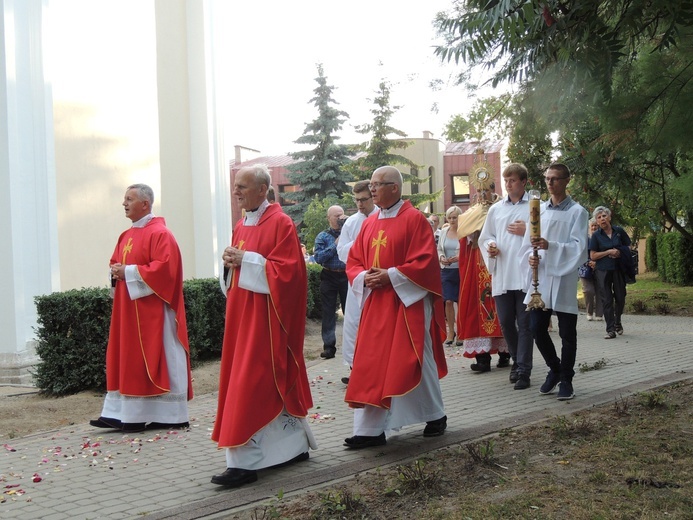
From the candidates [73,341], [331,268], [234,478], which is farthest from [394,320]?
[331,268]

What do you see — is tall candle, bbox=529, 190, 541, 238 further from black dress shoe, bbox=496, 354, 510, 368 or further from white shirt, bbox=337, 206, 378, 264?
black dress shoe, bbox=496, 354, 510, 368

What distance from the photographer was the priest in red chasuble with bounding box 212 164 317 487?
567 cm

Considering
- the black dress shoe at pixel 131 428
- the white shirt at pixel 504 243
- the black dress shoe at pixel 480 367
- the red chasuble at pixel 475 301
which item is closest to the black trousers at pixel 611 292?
the red chasuble at pixel 475 301

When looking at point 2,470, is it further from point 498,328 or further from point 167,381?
point 498,328

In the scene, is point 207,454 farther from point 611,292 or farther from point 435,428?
point 611,292

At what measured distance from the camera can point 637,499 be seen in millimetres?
4715

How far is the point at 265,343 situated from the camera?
231 inches

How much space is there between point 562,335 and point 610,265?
5.99 m

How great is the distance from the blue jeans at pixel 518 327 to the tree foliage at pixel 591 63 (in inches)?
70.9

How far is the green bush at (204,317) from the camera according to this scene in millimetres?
11391

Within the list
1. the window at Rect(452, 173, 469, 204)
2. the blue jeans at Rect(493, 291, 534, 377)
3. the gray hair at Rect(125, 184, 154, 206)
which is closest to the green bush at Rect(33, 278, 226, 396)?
the gray hair at Rect(125, 184, 154, 206)

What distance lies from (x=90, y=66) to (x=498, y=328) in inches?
291

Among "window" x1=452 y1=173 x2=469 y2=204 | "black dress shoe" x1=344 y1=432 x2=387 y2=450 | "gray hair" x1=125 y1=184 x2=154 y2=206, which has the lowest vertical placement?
"black dress shoe" x1=344 y1=432 x2=387 y2=450

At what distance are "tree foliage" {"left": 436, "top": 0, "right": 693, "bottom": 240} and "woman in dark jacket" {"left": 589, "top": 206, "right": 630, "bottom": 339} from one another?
573cm
